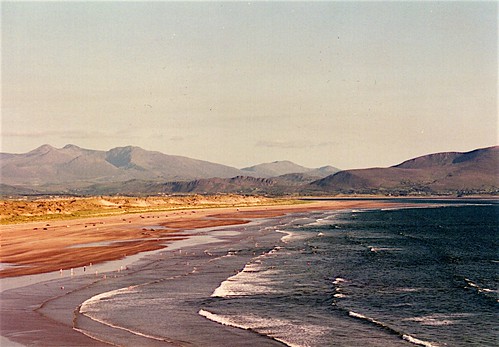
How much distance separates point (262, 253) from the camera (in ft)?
198

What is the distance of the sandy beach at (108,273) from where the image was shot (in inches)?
1040

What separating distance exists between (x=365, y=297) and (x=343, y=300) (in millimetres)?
1900

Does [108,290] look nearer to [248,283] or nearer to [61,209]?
[248,283]

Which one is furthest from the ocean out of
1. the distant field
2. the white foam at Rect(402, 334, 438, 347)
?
the distant field

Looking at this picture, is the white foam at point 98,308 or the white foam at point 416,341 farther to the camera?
the white foam at point 98,308

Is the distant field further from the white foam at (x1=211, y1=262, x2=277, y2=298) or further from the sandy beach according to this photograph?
the white foam at (x1=211, y1=262, x2=277, y2=298)

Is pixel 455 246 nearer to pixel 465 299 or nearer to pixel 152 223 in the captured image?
pixel 465 299

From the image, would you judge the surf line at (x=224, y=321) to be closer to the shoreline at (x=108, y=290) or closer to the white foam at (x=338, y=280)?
the shoreline at (x=108, y=290)

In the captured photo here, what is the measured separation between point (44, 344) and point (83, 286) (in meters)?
15.5

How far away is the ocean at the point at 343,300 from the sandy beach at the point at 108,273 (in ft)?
2.87

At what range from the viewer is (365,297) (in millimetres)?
36531

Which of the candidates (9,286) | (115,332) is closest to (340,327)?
(115,332)

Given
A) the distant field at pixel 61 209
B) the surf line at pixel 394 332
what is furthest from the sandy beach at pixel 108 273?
the distant field at pixel 61 209

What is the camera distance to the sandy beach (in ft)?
86.7
